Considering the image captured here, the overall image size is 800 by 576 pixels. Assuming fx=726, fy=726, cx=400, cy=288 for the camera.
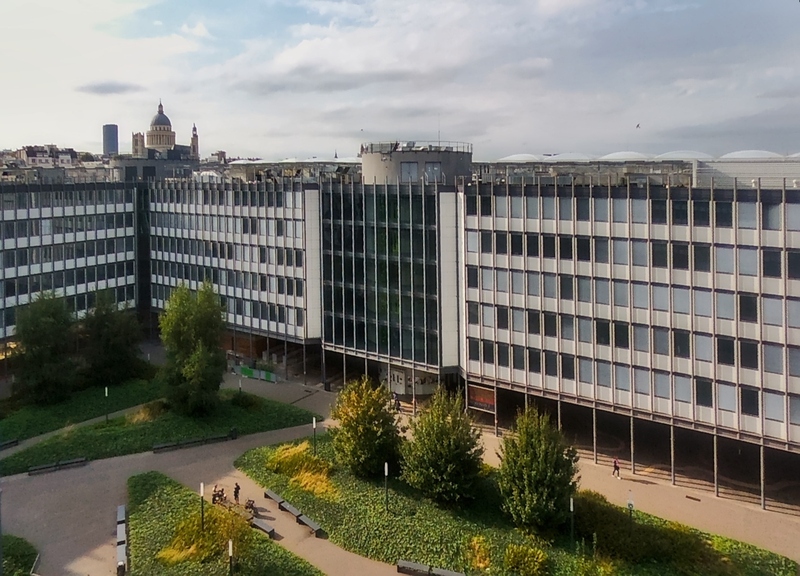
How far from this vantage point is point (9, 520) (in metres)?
44.2

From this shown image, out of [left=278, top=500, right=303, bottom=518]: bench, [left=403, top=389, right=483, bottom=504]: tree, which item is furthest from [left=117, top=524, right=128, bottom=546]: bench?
[left=403, top=389, right=483, bottom=504]: tree

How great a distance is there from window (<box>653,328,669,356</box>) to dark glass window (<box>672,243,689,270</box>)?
4.38m

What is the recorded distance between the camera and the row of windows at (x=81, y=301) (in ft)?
252

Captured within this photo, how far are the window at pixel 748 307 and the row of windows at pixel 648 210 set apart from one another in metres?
4.29

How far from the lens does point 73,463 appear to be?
172ft

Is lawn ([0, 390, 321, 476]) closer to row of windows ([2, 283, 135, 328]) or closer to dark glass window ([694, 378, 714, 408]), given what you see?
row of windows ([2, 283, 135, 328])

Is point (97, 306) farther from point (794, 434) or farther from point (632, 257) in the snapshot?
point (794, 434)

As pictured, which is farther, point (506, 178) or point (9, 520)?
point (506, 178)

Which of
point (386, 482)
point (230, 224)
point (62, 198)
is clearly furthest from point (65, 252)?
point (386, 482)

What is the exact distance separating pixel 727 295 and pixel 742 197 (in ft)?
20.3

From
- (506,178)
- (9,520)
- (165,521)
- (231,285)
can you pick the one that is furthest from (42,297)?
(506,178)

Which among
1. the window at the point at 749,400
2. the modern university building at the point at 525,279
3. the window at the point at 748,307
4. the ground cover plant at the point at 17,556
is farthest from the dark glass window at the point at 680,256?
the ground cover plant at the point at 17,556

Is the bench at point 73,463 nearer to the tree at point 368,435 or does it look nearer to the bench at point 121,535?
the bench at point 121,535

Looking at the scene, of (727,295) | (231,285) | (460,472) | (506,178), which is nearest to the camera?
(460,472)
